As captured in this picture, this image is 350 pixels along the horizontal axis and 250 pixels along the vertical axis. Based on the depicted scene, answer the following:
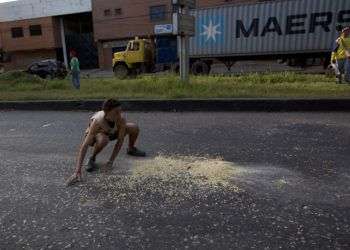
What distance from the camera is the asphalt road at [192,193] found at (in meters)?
3.39

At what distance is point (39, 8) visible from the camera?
44.1 meters

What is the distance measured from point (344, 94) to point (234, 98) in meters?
2.25

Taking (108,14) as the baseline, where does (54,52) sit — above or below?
below

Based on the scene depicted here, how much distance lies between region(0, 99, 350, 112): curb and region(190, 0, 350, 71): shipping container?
1099cm

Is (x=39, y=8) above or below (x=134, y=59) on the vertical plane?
above

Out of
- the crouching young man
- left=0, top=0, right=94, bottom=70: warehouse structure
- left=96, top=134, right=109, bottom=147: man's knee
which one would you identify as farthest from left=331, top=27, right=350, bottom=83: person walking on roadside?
left=0, top=0, right=94, bottom=70: warehouse structure

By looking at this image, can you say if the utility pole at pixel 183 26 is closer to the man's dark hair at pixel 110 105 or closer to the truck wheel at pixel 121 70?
the man's dark hair at pixel 110 105

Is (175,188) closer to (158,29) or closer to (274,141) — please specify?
(274,141)

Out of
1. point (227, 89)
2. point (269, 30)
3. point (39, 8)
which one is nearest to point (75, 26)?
point (39, 8)

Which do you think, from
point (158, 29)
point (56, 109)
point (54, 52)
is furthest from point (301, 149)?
point (54, 52)

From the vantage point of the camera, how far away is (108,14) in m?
40.2

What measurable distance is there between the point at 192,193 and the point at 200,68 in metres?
17.7

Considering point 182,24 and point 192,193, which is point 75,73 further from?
point 192,193

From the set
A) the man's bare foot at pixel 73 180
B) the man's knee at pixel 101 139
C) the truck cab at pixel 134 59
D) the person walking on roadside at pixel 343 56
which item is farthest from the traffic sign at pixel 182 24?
the truck cab at pixel 134 59
